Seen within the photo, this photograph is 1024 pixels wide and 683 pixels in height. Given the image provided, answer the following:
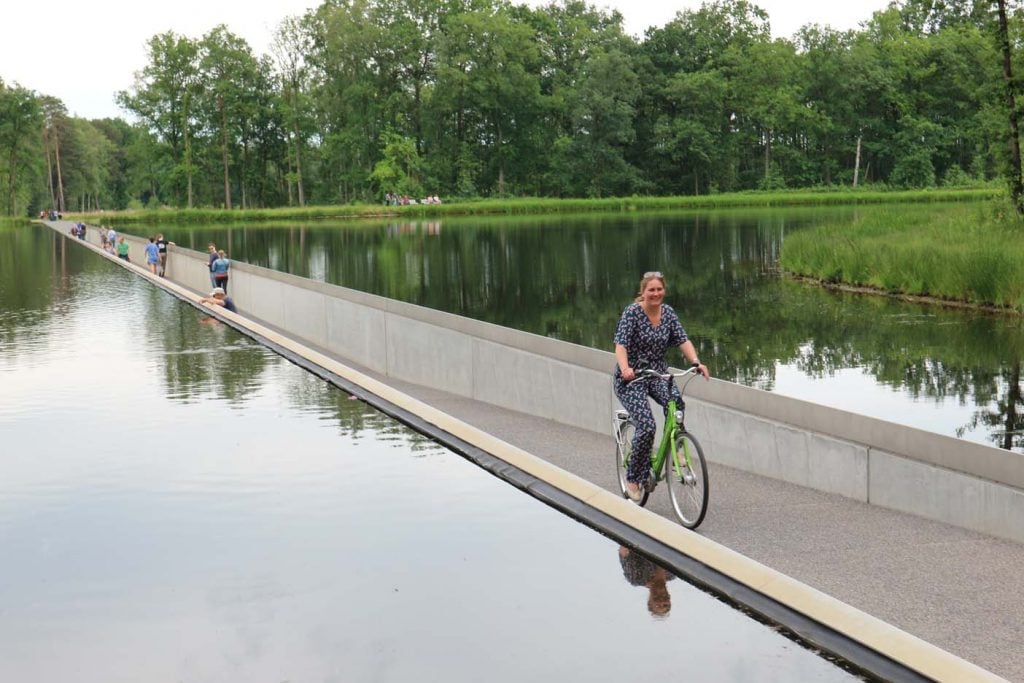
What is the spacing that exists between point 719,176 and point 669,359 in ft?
321

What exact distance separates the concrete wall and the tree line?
98920mm

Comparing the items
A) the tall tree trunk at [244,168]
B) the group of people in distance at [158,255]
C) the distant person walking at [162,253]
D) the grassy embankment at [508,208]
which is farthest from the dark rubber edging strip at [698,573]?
the tall tree trunk at [244,168]

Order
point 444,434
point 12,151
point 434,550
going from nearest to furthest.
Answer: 1. point 434,550
2. point 444,434
3. point 12,151

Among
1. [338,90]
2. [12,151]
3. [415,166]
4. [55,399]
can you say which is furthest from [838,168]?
[55,399]

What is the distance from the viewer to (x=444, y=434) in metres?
13.3

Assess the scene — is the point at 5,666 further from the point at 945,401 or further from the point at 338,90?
the point at 338,90

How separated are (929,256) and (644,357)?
87.0 feet

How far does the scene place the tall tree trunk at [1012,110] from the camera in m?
34.1

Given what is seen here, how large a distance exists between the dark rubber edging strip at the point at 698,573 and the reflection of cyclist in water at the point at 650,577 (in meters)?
0.09

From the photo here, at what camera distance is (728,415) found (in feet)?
38.5

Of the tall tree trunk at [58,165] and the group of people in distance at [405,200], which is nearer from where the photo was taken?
the group of people in distance at [405,200]

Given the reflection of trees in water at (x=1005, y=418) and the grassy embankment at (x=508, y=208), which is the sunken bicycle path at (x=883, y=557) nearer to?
the reflection of trees in water at (x=1005, y=418)

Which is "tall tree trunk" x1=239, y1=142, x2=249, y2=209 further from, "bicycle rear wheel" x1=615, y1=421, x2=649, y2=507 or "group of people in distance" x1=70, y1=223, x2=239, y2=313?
"bicycle rear wheel" x1=615, y1=421, x2=649, y2=507

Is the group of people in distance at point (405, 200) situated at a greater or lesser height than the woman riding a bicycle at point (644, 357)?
greater
